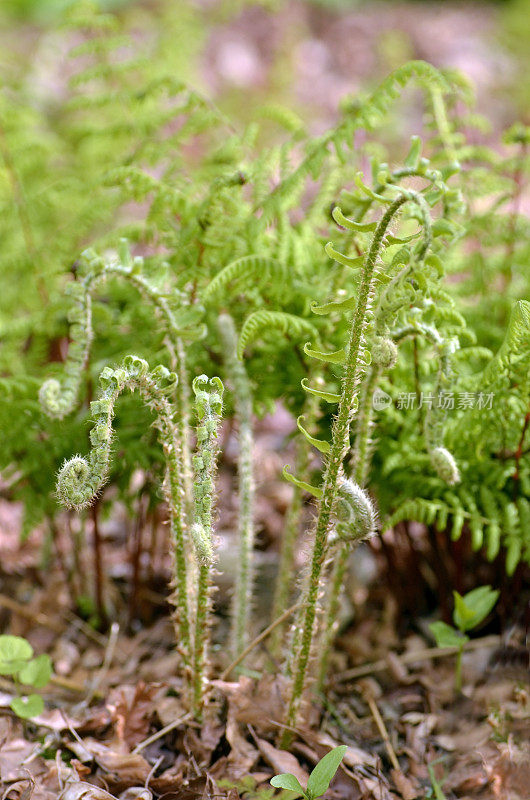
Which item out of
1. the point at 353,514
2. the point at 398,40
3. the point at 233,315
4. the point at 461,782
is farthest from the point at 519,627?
the point at 398,40

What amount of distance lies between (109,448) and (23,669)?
2.72 ft

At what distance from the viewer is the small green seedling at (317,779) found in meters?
1.46

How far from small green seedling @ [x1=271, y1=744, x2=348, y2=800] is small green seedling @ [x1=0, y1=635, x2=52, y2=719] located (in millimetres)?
722

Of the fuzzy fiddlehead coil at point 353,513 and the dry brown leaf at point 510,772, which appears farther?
the dry brown leaf at point 510,772

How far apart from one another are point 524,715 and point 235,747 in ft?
2.52

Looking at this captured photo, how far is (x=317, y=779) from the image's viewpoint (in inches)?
57.6

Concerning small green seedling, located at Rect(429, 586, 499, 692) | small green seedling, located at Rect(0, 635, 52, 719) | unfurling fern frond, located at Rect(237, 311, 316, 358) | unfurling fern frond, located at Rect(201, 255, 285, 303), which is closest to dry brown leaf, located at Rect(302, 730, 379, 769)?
small green seedling, located at Rect(429, 586, 499, 692)

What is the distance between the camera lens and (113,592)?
2.68 m

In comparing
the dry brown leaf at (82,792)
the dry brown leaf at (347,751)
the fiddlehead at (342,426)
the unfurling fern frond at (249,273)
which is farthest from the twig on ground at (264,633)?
the unfurling fern frond at (249,273)

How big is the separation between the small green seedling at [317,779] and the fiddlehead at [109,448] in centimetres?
46

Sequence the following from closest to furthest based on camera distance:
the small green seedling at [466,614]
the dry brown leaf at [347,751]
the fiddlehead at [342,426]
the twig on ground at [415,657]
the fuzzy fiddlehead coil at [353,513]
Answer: the fiddlehead at [342,426], the fuzzy fiddlehead coil at [353,513], the dry brown leaf at [347,751], the small green seedling at [466,614], the twig on ground at [415,657]

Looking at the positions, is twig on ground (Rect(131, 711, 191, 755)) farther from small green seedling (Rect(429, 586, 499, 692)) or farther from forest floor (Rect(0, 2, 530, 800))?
small green seedling (Rect(429, 586, 499, 692))

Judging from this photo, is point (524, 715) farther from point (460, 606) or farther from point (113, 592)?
point (113, 592)

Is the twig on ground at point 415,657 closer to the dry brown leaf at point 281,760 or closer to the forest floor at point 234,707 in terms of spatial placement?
the forest floor at point 234,707
